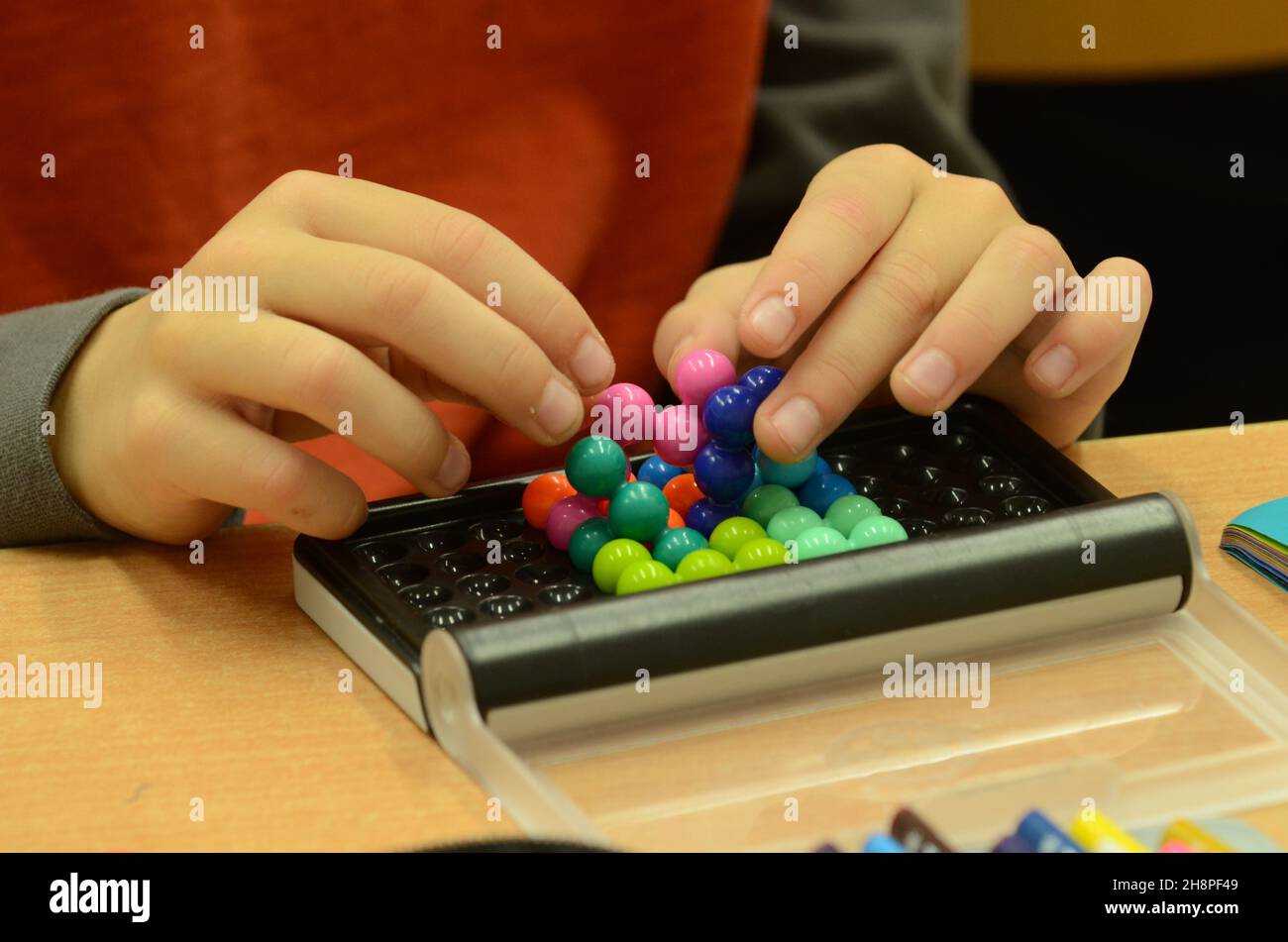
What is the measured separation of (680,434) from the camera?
646mm

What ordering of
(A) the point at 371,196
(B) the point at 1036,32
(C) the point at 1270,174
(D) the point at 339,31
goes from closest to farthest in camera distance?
(A) the point at 371,196, (D) the point at 339,31, (B) the point at 1036,32, (C) the point at 1270,174

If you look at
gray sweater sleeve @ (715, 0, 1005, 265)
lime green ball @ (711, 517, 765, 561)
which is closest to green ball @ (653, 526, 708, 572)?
lime green ball @ (711, 517, 765, 561)

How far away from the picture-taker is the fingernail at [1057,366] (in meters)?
0.68

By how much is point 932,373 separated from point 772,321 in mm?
74

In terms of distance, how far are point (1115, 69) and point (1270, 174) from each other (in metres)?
0.34

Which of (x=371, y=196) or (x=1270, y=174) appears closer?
(x=371, y=196)

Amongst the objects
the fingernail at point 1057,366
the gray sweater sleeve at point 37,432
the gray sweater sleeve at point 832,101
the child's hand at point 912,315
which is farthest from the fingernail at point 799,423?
the gray sweater sleeve at point 832,101

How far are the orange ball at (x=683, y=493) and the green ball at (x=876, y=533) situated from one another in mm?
87

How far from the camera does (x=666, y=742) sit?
50cm

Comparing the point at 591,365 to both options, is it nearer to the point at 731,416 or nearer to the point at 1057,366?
the point at 731,416

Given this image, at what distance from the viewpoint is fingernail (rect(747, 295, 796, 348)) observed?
646 millimetres

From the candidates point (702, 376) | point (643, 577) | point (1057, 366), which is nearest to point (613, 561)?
point (643, 577)

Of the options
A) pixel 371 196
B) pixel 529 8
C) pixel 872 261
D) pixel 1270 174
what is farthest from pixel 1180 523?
pixel 1270 174

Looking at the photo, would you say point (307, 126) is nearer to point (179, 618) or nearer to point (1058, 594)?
point (179, 618)
